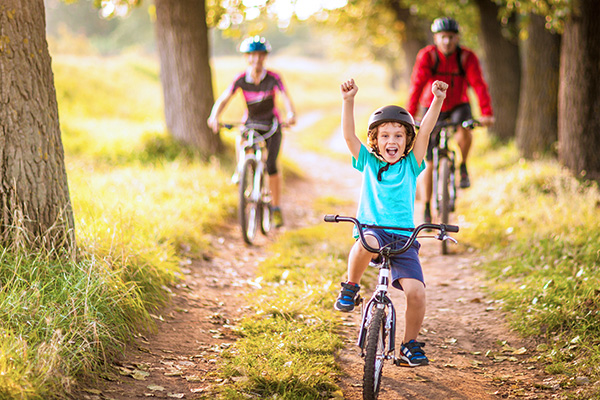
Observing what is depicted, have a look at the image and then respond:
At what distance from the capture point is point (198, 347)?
4633mm

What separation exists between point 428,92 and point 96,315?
4900mm

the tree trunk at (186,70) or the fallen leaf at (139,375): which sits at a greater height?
the tree trunk at (186,70)

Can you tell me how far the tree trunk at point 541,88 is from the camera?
10.4 meters

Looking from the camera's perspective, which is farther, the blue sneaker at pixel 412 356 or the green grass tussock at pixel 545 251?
the green grass tussock at pixel 545 251

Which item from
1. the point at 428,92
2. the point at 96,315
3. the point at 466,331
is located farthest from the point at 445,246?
the point at 96,315

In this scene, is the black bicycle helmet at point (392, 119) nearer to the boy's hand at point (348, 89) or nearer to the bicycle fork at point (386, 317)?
the boy's hand at point (348, 89)

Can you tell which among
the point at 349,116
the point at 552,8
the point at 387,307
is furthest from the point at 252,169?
the point at 552,8

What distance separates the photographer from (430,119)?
13.0ft

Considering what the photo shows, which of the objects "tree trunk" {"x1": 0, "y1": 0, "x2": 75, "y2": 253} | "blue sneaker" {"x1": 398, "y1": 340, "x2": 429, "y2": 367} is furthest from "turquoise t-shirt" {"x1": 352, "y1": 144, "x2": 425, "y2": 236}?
"tree trunk" {"x1": 0, "y1": 0, "x2": 75, "y2": 253}

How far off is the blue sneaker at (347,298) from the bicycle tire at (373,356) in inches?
10.0

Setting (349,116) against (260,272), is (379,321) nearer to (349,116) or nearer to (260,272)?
(349,116)

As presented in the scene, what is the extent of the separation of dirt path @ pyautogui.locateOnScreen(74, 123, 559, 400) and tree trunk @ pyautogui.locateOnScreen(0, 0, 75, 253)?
45.7 inches

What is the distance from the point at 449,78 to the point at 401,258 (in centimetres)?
412

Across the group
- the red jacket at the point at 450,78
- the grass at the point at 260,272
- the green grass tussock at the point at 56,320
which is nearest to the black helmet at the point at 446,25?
the red jacket at the point at 450,78
